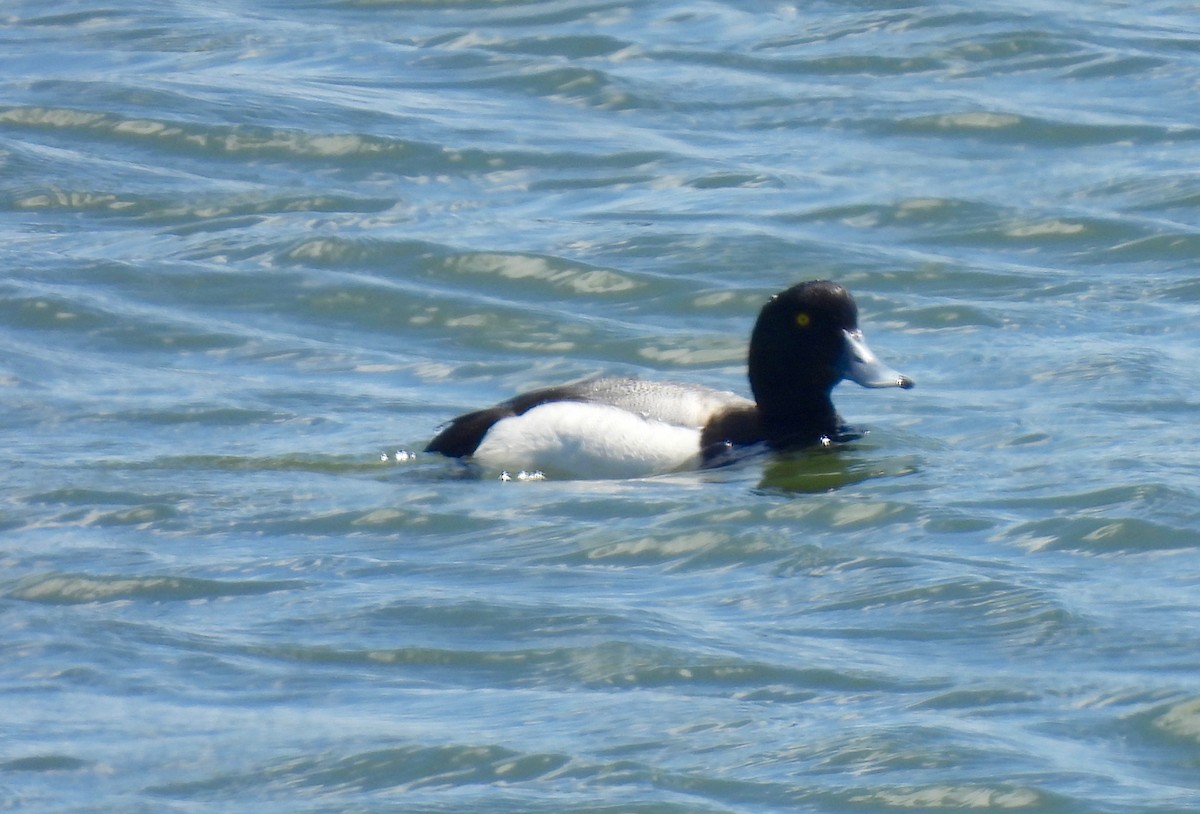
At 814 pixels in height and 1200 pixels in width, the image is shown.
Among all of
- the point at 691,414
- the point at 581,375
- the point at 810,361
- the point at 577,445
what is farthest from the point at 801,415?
the point at 581,375

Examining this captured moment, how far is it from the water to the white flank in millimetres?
156

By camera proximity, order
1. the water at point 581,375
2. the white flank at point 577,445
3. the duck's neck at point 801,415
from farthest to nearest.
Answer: the duck's neck at point 801,415
the white flank at point 577,445
the water at point 581,375

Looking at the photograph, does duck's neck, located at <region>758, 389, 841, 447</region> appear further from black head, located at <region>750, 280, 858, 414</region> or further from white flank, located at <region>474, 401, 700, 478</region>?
white flank, located at <region>474, 401, 700, 478</region>

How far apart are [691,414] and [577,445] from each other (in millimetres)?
560

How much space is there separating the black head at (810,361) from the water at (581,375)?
11.0 inches

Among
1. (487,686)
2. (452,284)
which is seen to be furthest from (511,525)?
(452,284)

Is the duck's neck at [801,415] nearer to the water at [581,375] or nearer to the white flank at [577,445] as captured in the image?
the water at [581,375]

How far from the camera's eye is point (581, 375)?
34.8ft

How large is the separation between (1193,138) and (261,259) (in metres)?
5.85

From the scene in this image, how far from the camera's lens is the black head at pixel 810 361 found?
9562 millimetres

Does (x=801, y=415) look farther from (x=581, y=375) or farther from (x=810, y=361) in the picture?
(x=581, y=375)

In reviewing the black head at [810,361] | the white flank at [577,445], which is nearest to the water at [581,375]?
the white flank at [577,445]

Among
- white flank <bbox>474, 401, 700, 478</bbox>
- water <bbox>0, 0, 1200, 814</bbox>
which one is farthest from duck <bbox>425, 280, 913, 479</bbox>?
water <bbox>0, 0, 1200, 814</bbox>

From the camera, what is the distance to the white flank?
9023 millimetres
